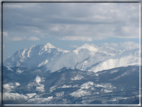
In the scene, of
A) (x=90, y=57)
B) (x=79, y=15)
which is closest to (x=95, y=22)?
(x=79, y=15)

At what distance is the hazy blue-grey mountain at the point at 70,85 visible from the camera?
232 inches

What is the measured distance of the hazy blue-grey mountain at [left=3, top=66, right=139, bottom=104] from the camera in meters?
5.90

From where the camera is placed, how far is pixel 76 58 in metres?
6.16

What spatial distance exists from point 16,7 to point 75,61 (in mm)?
1988

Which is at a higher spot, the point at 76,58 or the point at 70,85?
the point at 76,58

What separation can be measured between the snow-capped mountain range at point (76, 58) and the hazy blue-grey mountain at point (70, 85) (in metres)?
0.13

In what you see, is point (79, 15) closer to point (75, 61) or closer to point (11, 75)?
point (75, 61)

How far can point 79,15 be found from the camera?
19.2 feet

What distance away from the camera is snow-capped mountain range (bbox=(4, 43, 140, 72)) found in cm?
595

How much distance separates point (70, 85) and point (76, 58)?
2.39 ft

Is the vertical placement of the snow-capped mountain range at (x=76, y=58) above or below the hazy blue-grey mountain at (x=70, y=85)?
above

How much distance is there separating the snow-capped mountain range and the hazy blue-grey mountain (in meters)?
0.13

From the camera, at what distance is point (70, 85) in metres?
6.25

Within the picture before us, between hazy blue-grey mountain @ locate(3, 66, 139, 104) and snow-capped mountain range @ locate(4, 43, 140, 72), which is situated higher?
snow-capped mountain range @ locate(4, 43, 140, 72)
